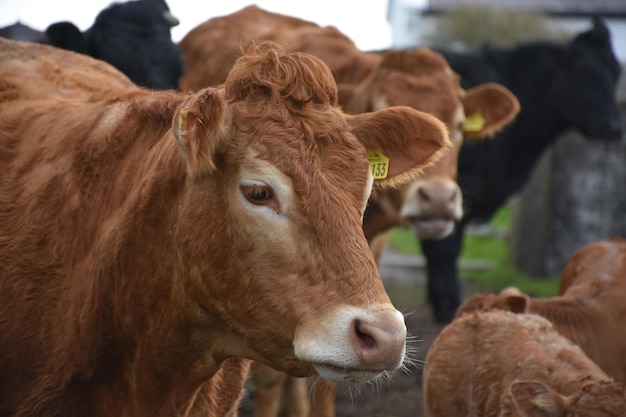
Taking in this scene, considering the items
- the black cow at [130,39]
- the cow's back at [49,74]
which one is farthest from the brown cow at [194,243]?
the black cow at [130,39]

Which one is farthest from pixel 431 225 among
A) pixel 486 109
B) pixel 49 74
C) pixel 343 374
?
pixel 343 374

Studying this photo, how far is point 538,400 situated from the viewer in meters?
4.27

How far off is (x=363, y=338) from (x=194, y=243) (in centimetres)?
70

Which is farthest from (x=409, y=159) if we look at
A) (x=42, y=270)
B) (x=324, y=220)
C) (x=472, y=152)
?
(x=472, y=152)

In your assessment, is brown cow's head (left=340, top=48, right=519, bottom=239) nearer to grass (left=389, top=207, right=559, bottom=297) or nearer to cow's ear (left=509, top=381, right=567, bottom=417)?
cow's ear (left=509, top=381, right=567, bottom=417)

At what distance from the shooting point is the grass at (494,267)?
1168 cm

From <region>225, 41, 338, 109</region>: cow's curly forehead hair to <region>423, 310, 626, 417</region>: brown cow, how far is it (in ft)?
6.01

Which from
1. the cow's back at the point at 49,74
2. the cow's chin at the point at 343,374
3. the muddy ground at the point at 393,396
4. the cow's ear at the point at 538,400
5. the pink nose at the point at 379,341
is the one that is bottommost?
the muddy ground at the point at 393,396

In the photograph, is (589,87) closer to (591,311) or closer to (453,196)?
(453,196)

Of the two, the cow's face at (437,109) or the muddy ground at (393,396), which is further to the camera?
the muddy ground at (393,396)

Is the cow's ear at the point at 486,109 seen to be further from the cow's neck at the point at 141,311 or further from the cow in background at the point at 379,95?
the cow's neck at the point at 141,311

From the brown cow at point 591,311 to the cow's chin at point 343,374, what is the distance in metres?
2.80

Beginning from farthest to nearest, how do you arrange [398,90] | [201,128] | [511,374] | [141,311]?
[398,90] → [511,374] → [141,311] → [201,128]

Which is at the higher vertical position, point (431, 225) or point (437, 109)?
point (437, 109)
